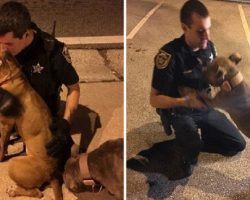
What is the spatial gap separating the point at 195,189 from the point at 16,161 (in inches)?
23.3

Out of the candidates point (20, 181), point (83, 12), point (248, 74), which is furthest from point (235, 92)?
point (83, 12)

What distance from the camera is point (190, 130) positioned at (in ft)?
4.16

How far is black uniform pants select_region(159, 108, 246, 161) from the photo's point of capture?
1.24 m

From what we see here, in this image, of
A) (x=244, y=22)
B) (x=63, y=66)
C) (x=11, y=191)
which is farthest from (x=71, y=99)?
(x=244, y=22)

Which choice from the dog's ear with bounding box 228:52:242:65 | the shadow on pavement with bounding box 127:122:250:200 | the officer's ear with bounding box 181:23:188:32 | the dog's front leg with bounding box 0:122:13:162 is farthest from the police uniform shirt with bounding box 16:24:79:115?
the dog's ear with bounding box 228:52:242:65

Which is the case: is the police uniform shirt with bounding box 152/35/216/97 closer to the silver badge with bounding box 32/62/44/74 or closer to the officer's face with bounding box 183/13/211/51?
the officer's face with bounding box 183/13/211/51

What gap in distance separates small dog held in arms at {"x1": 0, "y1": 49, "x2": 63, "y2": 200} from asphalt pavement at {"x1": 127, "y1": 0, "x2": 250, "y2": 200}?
262 mm

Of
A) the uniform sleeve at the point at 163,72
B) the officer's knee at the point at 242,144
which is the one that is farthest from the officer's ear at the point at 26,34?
the officer's knee at the point at 242,144

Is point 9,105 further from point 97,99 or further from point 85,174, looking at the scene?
point 97,99

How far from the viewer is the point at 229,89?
1.20 metres

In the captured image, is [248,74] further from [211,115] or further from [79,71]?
[79,71]

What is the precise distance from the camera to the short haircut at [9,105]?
4.04 ft

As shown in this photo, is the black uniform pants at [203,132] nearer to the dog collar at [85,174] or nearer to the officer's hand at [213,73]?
the officer's hand at [213,73]

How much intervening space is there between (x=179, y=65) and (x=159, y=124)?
23 centimetres
